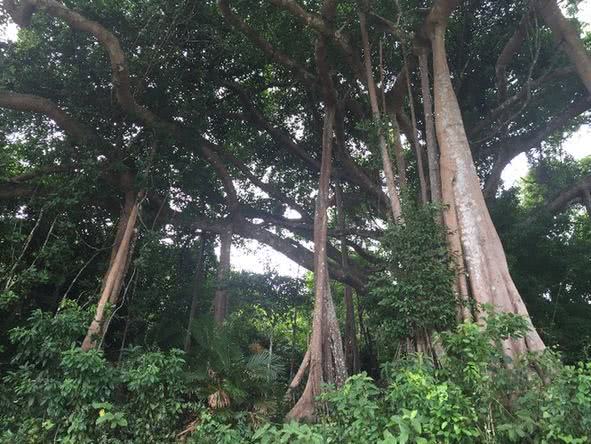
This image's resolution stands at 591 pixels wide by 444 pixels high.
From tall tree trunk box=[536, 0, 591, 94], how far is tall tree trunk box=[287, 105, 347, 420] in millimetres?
4908

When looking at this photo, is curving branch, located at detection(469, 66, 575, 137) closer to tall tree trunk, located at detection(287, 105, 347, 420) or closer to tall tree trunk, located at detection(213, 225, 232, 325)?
tall tree trunk, located at detection(287, 105, 347, 420)

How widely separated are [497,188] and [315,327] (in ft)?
19.6

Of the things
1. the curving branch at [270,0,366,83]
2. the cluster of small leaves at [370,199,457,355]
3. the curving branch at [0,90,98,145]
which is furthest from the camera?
the curving branch at [270,0,366,83]

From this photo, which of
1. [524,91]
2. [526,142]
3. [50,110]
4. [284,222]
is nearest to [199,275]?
[284,222]

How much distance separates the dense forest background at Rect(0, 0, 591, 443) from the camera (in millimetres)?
4332

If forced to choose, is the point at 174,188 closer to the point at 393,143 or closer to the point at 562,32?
the point at 393,143

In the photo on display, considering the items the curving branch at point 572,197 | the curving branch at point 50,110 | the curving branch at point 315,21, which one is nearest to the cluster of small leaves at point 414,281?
the curving branch at point 315,21

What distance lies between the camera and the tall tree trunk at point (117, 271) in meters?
6.02

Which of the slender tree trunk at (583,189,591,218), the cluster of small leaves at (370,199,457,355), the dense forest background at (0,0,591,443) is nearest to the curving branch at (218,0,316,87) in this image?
the dense forest background at (0,0,591,443)

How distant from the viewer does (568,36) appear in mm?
7941

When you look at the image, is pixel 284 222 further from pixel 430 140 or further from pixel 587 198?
pixel 587 198

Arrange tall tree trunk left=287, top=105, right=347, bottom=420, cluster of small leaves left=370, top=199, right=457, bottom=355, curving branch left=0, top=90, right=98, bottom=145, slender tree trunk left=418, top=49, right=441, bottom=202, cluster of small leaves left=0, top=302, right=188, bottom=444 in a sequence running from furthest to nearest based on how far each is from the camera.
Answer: curving branch left=0, top=90, right=98, bottom=145 < slender tree trunk left=418, top=49, right=441, bottom=202 < tall tree trunk left=287, top=105, right=347, bottom=420 < cluster of small leaves left=370, top=199, right=457, bottom=355 < cluster of small leaves left=0, top=302, right=188, bottom=444

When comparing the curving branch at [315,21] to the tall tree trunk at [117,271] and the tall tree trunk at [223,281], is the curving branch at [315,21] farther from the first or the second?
the tall tree trunk at [223,281]

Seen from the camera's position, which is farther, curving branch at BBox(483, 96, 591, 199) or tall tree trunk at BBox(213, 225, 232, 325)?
curving branch at BBox(483, 96, 591, 199)
